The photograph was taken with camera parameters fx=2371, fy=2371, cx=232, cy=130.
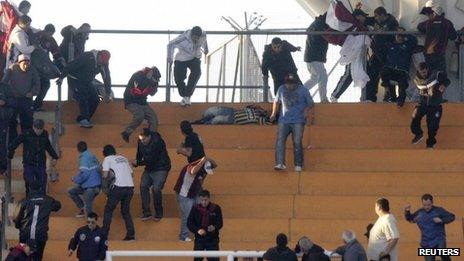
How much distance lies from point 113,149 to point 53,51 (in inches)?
183

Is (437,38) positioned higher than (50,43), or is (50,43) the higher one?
(437,38)

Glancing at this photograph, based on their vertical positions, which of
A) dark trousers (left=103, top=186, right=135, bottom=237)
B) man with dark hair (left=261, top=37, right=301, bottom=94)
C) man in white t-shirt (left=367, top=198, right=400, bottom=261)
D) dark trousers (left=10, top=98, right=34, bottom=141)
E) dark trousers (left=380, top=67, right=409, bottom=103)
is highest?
man with dark hair (left=261, top=37, right=301, bottom=94)

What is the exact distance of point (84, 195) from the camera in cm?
3303

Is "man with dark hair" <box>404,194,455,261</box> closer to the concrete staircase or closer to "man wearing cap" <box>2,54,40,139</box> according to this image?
the concrete staircase

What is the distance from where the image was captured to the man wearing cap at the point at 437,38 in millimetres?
36594

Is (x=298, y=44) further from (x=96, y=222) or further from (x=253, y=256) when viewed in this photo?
(x=253, y=256)

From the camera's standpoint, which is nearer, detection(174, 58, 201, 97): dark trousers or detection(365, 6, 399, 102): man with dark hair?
detection(174, 58, 201, 97): dark trousers

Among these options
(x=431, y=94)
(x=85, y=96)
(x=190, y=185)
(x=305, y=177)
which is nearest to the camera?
(x=190, y=185)

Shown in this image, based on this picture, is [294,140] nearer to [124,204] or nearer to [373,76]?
[124,204]

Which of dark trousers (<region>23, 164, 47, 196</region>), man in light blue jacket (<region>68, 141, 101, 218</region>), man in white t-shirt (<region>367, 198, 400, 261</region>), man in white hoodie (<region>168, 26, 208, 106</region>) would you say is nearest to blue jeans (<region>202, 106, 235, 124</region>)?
man in white hoodie (<region>168, 26, 208, 106</region>)

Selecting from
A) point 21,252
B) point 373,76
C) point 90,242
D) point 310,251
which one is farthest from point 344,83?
point 310,251

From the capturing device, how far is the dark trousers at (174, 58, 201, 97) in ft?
120

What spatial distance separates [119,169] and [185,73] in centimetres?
458

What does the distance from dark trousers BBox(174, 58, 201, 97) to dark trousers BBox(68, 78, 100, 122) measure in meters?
1.45
